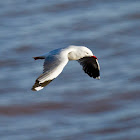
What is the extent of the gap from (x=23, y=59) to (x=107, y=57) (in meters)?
1.27

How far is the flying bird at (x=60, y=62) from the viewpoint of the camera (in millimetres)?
4816

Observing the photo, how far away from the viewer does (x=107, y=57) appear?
8.48 metres

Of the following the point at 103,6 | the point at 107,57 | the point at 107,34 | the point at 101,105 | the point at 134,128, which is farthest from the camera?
the point at 103,6

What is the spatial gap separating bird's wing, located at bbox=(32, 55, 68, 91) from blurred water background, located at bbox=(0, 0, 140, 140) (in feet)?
5.32

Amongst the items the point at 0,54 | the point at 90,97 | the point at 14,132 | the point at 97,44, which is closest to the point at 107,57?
→ the point at 97,44

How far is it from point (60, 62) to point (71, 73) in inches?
117

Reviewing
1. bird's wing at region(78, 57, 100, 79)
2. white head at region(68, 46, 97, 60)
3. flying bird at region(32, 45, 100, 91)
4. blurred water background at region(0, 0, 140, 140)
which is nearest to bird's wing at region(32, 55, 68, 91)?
flying bird at region(32, 45, 100, 91)

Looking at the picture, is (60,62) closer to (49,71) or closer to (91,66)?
(49,71)

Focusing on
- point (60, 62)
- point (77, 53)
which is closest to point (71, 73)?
point (77, 53)

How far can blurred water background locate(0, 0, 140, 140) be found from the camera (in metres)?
6.78

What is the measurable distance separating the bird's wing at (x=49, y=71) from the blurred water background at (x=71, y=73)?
63.9 inches

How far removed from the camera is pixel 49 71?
4.89 metres

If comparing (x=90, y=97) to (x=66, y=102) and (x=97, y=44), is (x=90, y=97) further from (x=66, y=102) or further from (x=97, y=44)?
(x=97, y=44)

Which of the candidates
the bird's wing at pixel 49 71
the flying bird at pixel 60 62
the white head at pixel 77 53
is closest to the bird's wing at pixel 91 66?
the flying bird at pixel 60 62
